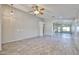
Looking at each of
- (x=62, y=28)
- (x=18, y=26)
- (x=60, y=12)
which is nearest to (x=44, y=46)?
(x=62, y=28)

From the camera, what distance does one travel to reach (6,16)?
2818 mm

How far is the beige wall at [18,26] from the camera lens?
2.84m

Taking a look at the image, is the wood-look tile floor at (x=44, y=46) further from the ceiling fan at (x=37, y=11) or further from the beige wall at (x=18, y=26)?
the ceiling fan at (x=37, y=11)

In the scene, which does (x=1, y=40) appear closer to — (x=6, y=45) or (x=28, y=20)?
(x=6, y=45)

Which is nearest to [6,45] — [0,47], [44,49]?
[0,47]

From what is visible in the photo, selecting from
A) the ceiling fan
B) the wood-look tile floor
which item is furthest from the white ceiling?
the wood-look tile floor

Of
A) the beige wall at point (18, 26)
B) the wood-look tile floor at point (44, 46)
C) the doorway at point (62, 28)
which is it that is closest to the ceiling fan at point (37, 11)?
Result: the beige wall at point (18, 26)

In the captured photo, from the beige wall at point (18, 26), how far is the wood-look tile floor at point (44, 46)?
0.16 metres

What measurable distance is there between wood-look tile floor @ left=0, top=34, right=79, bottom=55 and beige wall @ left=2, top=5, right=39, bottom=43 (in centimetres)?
16

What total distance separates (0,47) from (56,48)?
127cm

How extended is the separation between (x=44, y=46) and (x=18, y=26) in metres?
0.78

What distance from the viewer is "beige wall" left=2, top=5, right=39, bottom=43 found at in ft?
9.32
